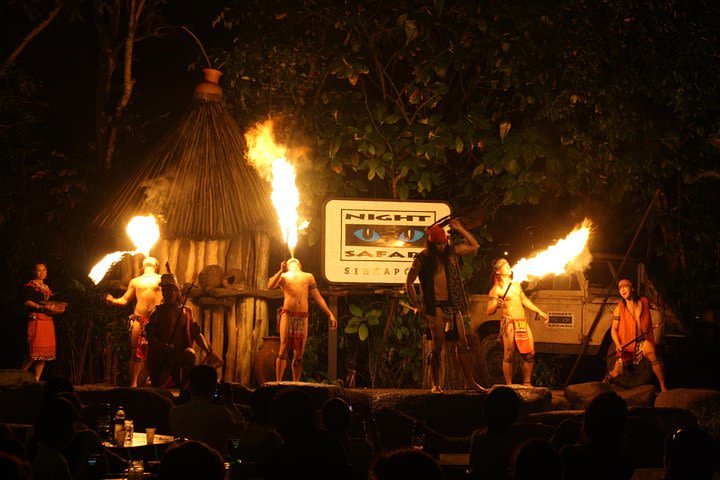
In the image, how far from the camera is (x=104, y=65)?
16469 mm

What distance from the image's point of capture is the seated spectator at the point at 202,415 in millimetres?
6406

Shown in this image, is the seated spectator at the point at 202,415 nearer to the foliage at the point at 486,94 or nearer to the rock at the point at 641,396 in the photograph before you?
the foliage at the point at 486,94

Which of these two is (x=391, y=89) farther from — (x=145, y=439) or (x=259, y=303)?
(x=145, y=439)

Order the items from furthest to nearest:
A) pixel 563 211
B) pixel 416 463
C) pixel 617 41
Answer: pixel 563 211 → pixel 617 41 → pixel 416 463

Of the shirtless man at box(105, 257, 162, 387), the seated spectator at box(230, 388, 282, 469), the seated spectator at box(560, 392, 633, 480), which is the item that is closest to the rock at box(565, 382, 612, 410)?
the shirtless man at box(105, 257, 162, 387)

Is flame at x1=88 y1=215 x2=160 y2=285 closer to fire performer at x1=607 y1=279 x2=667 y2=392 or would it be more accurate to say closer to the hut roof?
the hut roof

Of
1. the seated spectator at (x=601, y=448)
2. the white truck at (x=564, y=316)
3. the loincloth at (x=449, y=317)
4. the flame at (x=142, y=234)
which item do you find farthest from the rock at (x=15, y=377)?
the seated spectator at (x=601, y=448)

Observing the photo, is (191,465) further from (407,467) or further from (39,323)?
(39,323)

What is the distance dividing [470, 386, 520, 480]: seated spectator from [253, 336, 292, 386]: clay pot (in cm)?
795

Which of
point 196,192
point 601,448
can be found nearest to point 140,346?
A: point 196,192

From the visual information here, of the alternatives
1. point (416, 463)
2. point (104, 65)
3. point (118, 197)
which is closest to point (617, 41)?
point (118, 197)

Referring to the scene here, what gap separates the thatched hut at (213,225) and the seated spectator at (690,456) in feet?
32.7

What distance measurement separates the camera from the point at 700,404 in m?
10.9

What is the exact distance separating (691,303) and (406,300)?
628 centimetres
